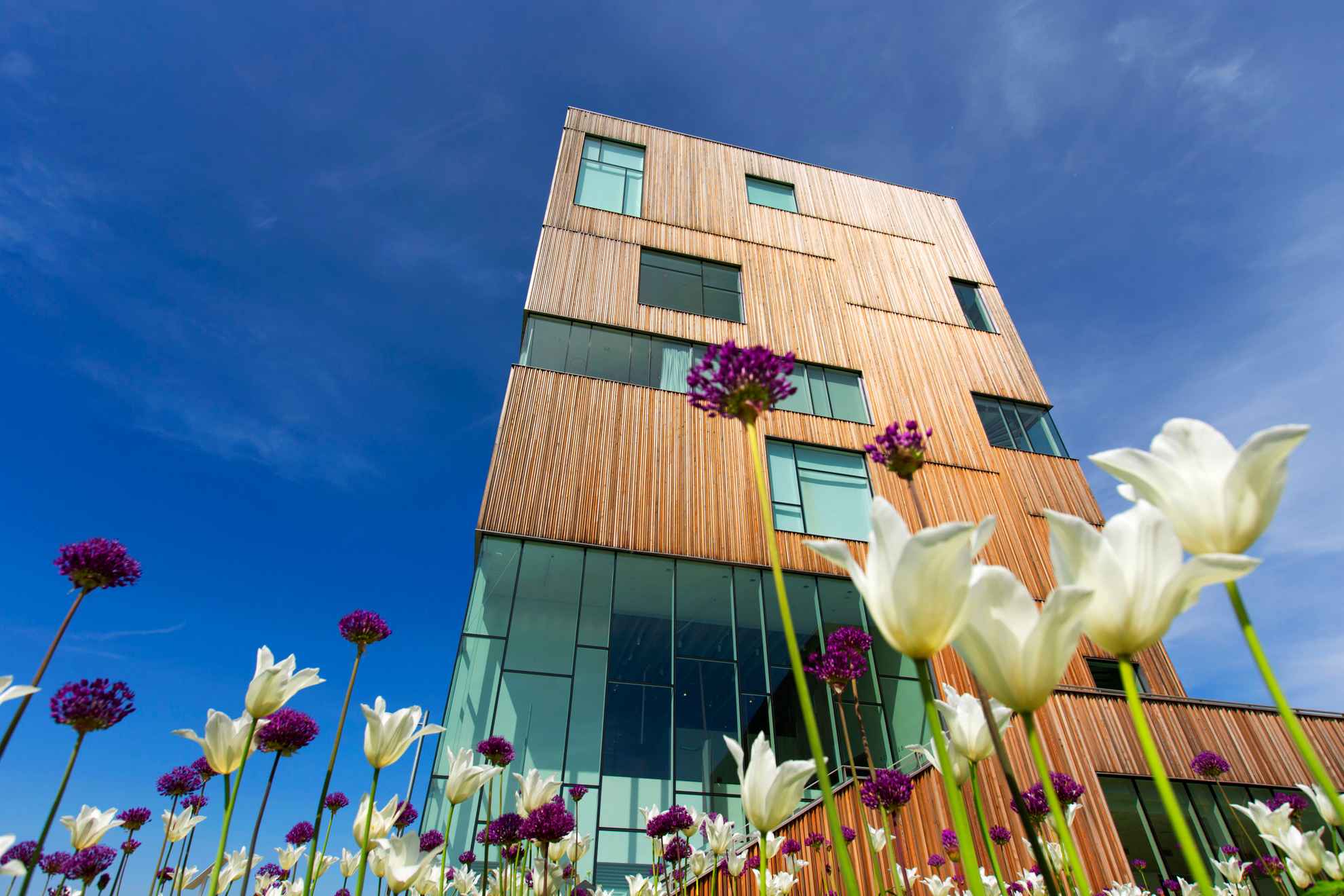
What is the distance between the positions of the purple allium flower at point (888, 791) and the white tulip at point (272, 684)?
2.46m

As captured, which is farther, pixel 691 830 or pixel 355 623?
pixel 691 830

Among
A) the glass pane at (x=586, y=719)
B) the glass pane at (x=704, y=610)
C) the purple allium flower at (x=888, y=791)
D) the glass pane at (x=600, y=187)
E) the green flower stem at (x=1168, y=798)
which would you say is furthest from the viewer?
the glass pane at (x=600, y=187)

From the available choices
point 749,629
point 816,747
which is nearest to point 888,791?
point 816,747

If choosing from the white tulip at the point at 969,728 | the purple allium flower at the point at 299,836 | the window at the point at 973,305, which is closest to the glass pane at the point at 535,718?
the purple allium flower at the point at 299,836

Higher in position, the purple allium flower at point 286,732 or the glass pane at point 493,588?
the glass pane at point 493,588

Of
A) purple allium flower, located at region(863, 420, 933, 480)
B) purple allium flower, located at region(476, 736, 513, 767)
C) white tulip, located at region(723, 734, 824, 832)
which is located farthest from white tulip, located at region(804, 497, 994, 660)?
purple allium flower, located at region(476, 736, 513, 767)

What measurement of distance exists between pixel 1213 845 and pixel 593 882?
770 centimetres

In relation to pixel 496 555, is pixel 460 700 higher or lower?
lower

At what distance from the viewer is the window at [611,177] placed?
1599 cm

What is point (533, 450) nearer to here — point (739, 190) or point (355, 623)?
point (355, 623)

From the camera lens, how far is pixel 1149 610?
1.08m

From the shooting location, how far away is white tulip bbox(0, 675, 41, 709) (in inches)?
60.8

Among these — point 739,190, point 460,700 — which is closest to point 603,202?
point 739,190

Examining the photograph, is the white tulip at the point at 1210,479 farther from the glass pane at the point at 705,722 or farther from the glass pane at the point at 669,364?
the glass pane at the point at 669,364
